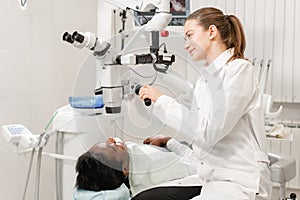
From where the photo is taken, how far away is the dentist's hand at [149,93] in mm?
1375

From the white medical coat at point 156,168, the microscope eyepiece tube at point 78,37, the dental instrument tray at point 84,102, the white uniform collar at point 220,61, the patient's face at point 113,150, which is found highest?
the microscope eyepiece tube at point 78,37

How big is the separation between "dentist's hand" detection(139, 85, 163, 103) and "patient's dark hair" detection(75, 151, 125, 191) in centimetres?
41

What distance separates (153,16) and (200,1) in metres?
1.54

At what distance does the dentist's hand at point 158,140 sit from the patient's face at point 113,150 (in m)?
0.10

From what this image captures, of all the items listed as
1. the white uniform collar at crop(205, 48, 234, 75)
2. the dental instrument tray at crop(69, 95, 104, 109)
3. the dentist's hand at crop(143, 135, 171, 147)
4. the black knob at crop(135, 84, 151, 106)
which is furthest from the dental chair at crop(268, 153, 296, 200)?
the dental instrument tray at crop(69, 95, 104, 109)

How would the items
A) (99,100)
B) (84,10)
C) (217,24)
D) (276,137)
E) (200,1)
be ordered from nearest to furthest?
1. (217,24)
2. (99,100)
3. (276,137)
4. (84,10)
5. (200,1)

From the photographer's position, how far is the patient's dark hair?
1675mm

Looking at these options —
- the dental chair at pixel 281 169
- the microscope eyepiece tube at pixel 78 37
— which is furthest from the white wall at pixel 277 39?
the microscope eyepiece tube at pixel 78 37

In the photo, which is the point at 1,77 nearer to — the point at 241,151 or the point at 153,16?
the point at 153,16

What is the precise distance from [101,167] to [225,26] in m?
0.71

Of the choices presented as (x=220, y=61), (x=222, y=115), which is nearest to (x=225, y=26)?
(x=220, y=61)

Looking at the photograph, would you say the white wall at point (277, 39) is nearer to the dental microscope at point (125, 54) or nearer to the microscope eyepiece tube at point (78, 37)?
the dental microscope at point (125, 54)

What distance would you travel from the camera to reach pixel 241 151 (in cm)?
143

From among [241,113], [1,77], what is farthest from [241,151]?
[1,77]
